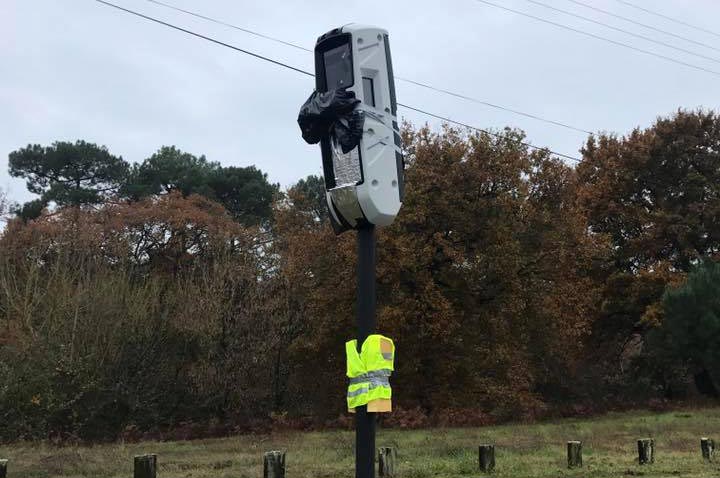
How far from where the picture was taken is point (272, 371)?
83.7ft

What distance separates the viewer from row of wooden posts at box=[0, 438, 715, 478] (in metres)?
7.77

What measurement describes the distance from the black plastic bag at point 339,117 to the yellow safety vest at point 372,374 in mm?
1409

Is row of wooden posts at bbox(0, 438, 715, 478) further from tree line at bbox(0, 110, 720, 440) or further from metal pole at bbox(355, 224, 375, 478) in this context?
tree line at bbox(0, 110, 720, 440)

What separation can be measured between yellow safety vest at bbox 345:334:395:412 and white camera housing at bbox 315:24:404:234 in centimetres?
88

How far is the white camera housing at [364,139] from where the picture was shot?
505 centimetres

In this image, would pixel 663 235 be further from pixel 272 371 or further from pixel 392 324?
pixel 272 371

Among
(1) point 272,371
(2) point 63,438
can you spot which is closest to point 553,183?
(1) point 272,371

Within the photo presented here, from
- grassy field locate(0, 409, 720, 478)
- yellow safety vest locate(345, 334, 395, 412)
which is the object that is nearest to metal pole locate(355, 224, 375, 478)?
yellow safety vest locate(345, 334, 395, 412)

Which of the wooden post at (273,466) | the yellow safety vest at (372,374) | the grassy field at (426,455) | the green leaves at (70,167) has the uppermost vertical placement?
the green leaves at (70,167)

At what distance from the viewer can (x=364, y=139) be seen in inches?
200

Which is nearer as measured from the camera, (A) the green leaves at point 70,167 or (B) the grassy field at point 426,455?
(B) the grassy field at point 426,455

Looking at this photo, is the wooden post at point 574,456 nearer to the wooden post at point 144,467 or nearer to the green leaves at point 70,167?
the wooden post at point 144,467

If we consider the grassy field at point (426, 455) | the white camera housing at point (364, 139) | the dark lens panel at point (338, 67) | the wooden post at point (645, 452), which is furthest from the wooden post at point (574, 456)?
the dark lens panel at point (338, 67)

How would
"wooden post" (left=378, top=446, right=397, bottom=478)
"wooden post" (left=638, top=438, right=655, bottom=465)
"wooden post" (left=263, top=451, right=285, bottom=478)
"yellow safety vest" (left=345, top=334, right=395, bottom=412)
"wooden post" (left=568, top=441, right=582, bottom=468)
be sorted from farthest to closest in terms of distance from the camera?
"wooden post" (left=638, top=438, right=655, bottom=465) < "wooden post" (left=568, top=441, right=582, bottom=468) < "wooden post" (left=378, top=446, right=397, bottom=478) < "wooden post" (left=263, top=451, right=285, bottom=478) < "yellow safety vest" (left=345, top=334, right=395, bottom=412)
